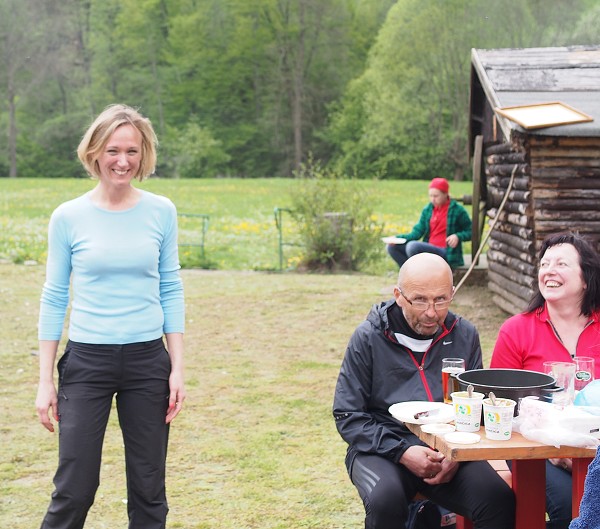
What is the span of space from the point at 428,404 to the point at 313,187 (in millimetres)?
11222

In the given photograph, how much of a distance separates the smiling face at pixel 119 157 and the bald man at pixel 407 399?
111 centimetres

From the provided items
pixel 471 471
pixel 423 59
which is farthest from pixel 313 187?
pixel 423 59

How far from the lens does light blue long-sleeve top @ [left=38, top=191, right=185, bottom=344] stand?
323 centimetres

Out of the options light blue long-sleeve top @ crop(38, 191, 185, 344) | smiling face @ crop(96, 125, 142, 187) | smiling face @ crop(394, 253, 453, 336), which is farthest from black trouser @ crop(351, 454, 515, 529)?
smiling face @ crop(96, 125, 142, 187)

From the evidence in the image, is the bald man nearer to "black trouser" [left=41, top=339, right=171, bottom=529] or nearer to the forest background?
"black trouser" [left=41, top=339, right=171, bottom=529]

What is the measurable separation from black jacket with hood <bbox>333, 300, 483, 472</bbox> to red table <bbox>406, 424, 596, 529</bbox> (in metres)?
0.37

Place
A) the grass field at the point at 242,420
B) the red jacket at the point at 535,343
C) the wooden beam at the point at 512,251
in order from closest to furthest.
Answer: the red jacket at the point at 535,343
the grass field at the point at 242,420
the wooden beam at the point at 512,251

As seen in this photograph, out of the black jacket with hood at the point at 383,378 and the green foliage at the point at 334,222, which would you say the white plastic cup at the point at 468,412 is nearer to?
the black jacket with hood at the point at 383,378

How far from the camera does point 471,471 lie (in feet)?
11.3

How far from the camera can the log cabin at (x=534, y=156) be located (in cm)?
886

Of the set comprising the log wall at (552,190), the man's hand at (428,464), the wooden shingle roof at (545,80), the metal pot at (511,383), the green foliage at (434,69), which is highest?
the green foliage at (434,69)

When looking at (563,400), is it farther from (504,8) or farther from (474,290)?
(504,8)

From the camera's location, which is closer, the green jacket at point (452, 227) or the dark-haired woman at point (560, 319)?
the dark-haired woman at point (560, 319)

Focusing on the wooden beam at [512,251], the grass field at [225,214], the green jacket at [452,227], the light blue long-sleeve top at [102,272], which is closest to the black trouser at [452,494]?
the light blue long-sleeve top at [102,272]
